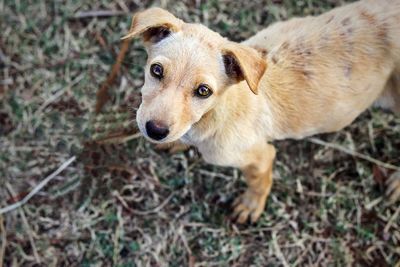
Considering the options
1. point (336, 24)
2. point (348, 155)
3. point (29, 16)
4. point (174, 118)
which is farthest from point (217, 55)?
point (29, 16)

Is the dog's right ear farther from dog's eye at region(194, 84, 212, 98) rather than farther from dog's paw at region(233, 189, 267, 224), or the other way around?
dog's paw at region(233, 189, 267, 224)

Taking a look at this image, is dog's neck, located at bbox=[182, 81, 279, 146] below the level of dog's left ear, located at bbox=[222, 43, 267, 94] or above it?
below

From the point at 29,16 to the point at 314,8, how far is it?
10.5 feet

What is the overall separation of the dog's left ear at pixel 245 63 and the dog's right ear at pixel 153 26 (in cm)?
42

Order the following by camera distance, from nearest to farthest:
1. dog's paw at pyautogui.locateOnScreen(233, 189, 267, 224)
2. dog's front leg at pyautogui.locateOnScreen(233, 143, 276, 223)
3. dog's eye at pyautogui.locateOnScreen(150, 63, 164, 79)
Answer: dog's eye at pyautogui.locateOnScreen(150, 63, 164, 79) → dog's front leg at pyautogui.locateOnScreen(233, 143, 276, 223) → dog's paw at pyautogui.locateOnScreen(233, 189, 267, 224)

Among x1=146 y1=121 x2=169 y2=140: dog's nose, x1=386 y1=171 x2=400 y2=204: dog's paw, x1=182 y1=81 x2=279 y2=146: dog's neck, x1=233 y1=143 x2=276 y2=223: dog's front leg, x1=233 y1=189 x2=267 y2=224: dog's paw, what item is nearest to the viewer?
x1=146 y1=121 x2=169 y2=140: dog's nose

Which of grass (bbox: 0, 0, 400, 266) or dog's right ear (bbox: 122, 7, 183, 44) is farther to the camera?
→ grass (bbox: 0, 0, 400, 266)

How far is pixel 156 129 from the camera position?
3.45 metres

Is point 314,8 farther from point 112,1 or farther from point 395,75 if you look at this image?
point 112,1

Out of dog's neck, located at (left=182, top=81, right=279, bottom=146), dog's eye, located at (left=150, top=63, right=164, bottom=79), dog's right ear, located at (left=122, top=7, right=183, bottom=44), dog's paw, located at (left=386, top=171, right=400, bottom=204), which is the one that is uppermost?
dog's right ear, located at (left=122, top=7, right=183, bottom=44)

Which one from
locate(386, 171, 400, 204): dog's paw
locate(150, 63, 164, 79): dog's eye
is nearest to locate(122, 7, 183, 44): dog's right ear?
locate(150, 63, 164, 79): dog's eye

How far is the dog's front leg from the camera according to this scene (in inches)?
173

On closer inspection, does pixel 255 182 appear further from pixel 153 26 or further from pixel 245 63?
pixel 153 26

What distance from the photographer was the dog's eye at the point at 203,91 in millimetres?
3574
